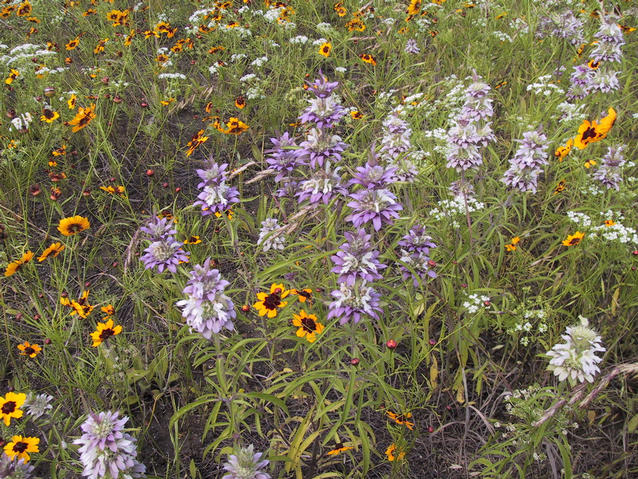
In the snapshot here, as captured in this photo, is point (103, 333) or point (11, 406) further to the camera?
point (103, 333)

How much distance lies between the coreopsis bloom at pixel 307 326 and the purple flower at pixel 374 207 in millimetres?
579

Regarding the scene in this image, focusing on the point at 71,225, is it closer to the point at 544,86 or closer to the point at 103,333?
the point at 103,333

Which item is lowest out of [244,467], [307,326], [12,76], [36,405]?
[36,405]

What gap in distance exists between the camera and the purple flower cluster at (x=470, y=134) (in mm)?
2498

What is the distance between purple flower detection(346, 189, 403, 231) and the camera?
5.61 feet

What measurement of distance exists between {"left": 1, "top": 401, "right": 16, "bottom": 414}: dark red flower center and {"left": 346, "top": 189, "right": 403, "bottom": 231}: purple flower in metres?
1.71

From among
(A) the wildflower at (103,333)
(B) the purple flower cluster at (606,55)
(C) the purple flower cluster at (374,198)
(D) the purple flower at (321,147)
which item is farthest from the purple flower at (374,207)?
(B) the purple flower cluster at (606,55)

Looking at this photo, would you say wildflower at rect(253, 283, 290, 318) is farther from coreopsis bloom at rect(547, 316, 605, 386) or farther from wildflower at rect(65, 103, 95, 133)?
wildflower at rect(65, 103, 95, 133)

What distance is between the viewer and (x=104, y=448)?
1614 millimetres

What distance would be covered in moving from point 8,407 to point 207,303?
1068 mm

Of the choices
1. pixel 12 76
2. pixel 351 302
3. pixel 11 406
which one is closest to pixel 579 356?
pixel 351 302

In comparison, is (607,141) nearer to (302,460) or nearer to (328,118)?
(328,118)

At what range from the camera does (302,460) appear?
7.34 feet

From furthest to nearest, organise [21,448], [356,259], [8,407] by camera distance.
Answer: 1. [8,407]
2. [21,448]
3. [356,259]
